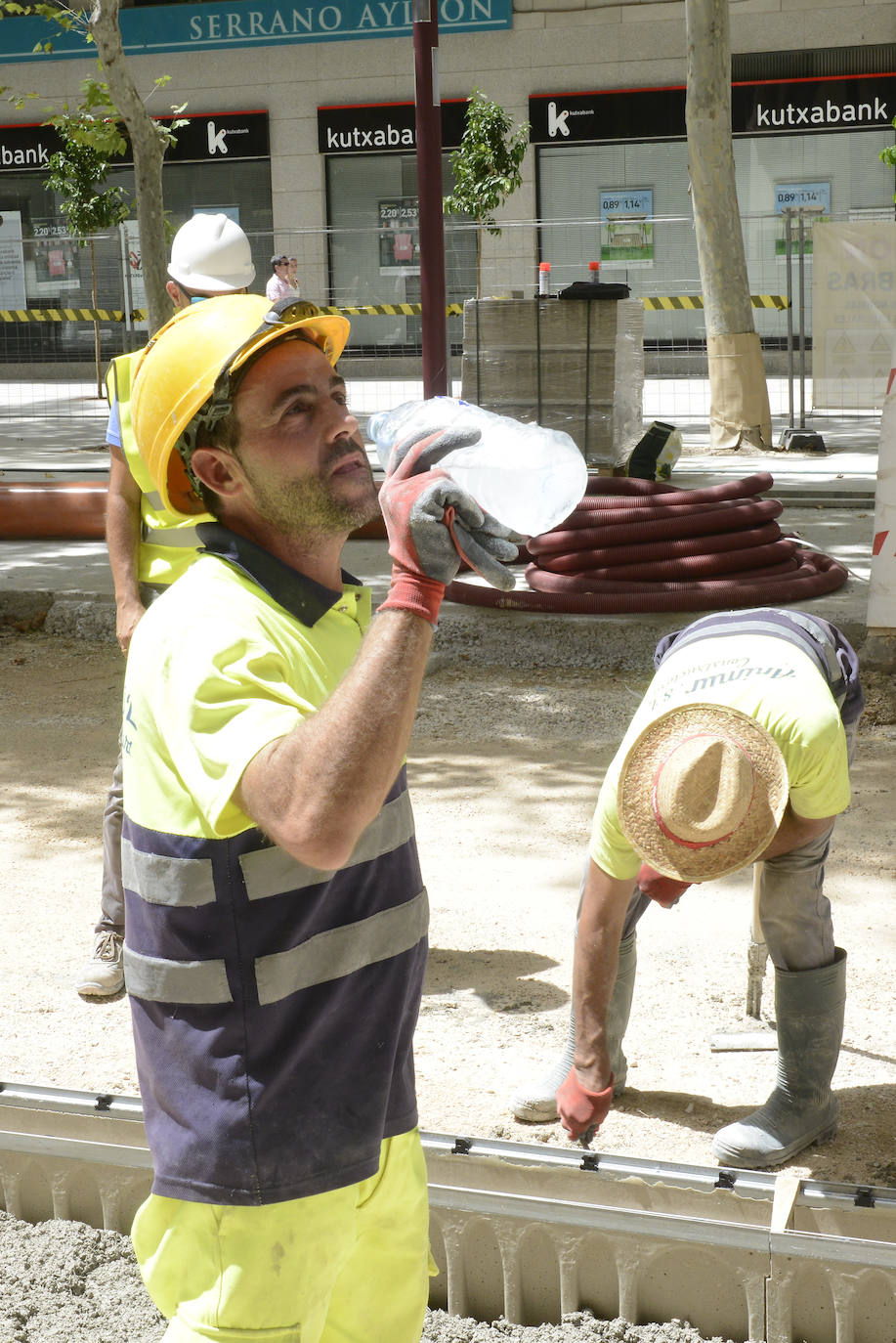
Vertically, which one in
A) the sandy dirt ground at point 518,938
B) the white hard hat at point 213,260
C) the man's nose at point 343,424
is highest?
the white hard hat at point 213,260

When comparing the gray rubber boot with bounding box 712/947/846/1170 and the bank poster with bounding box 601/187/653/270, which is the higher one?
the bank poster with bounding box 601/187/653/270

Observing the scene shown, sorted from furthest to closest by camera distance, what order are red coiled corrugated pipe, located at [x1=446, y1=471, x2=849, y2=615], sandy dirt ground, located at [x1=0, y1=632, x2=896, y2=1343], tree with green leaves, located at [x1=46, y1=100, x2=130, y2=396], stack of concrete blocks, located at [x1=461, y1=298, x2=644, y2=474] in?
1. tree with green leaves, located at [x1=46, y1=100, x2=130, y2=396]
2. stack of concrete blocks, located at [x1=461, y1=298, x2=644, y2=474]
3. red coiled corrugated pipe, located at [x1=446, y1=471, x2=849, y2=615]
4. sandy dirt ground, located at [x1=0, y1=632, x2=896, y2=1343]

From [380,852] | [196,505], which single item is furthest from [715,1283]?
[196,505]

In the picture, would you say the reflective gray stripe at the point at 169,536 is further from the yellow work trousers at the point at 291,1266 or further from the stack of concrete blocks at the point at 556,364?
the stack of concrete blocks at the point at 556,364

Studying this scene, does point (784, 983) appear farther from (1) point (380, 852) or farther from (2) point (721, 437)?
(2) point (721, 437)

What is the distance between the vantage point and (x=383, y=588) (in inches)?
320

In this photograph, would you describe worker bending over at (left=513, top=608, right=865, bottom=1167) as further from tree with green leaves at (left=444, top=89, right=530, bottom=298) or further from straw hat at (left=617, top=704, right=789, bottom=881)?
tree with green leaves at (left=444, top=89, right=530, bottom=298)

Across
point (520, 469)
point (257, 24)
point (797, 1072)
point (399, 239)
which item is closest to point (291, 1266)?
point (520, 469)

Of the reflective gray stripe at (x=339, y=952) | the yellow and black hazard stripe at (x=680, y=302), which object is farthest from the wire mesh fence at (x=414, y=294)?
the reflective gray stripe at (x=339, y=952)

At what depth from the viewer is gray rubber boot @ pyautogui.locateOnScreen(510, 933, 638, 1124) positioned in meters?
3.34

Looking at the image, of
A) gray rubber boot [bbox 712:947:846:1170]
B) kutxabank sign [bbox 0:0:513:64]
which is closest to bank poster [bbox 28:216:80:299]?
kutxabank sign [bbox 0:0:513:64]

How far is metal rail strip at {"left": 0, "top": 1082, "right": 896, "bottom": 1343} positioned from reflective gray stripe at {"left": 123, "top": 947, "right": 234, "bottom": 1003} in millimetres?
1313

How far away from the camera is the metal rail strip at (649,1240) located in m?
2.67

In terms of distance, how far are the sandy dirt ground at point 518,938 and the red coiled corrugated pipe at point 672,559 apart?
72 centimetres
